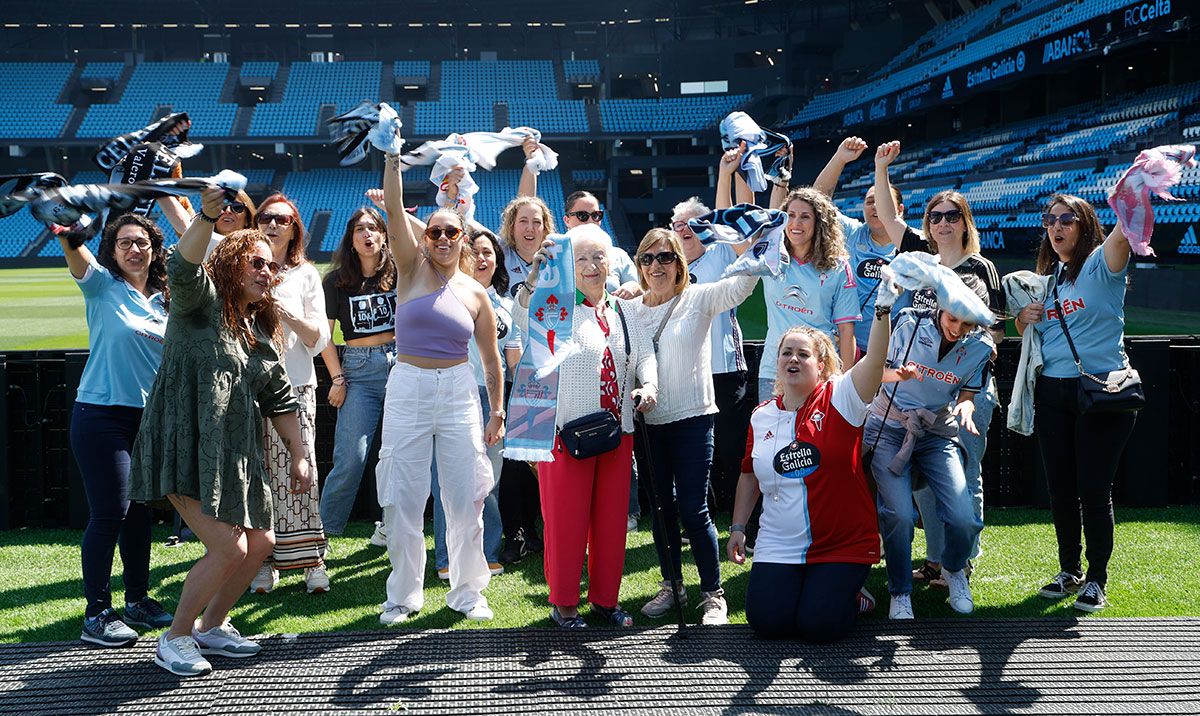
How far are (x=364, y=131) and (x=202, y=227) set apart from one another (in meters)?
0.79

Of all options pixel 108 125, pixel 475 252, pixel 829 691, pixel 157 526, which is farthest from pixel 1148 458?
pixel 108 125

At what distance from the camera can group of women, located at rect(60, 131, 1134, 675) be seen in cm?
379

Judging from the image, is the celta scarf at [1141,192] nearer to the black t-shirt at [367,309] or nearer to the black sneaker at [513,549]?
the black sneaker at [513,549]

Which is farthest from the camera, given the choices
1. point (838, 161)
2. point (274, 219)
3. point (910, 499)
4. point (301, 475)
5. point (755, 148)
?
point (838, 161)

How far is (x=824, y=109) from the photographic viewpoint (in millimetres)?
35000

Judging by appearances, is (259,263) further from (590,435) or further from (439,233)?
(590,435)

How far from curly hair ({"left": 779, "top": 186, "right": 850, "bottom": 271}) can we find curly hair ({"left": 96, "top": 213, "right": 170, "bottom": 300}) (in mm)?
2801

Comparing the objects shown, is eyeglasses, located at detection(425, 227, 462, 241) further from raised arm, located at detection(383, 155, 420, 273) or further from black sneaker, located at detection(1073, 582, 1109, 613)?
black sneaker, located at detection(1073, 582, 1109, 613)

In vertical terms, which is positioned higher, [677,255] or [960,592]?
[677,255]

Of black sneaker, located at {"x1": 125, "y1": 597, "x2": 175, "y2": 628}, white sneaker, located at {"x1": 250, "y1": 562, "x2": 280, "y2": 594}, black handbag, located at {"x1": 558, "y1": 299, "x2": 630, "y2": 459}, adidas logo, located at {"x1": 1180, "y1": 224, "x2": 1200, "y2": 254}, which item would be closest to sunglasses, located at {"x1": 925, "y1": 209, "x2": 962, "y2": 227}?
black handbag, located at {"x1": 558, "y1": 299, "x2": 630, "y2": 459}

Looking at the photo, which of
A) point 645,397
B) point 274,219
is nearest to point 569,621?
point 645,397

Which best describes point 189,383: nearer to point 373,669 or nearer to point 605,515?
point 373,669

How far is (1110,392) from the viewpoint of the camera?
430 cm

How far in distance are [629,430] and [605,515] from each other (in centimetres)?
36
